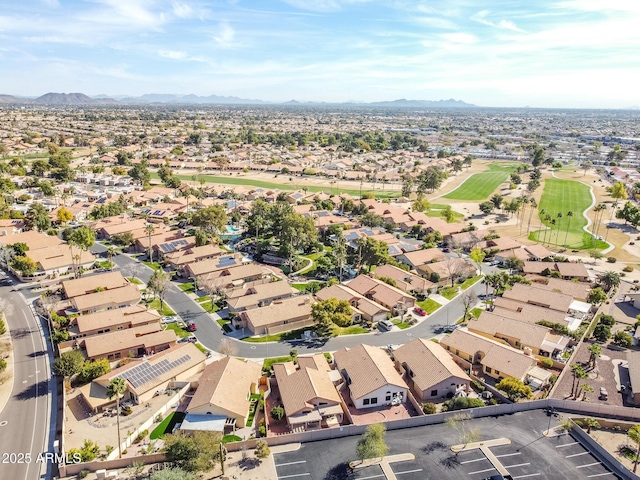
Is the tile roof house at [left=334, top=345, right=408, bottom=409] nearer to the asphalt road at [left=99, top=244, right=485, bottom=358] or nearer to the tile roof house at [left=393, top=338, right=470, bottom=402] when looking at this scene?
the tile roof house at [left=393, top=338, right=470, bottom=402]

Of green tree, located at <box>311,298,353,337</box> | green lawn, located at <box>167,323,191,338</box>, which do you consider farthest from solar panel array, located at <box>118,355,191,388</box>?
green tree, located at <box>311,298,353,337</box>

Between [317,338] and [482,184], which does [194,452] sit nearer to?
[317,338]

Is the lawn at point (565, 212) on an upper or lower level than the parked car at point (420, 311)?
upper

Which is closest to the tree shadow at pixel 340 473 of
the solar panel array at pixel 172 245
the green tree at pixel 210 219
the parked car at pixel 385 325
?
the parked car at pixel 385 325

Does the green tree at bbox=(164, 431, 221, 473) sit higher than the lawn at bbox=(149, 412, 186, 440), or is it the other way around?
the green tree at bbox=(164, 431, 221, 473)

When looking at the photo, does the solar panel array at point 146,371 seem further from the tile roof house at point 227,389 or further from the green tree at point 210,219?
the green tree at point 210,219

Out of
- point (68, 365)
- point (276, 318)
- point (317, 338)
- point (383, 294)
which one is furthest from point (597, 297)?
point (68, 365)

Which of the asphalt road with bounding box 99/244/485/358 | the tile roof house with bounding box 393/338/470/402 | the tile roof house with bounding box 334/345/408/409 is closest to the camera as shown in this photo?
the tile roof house with bounding box 334/345/408/409

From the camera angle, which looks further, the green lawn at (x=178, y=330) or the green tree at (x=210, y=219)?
the green tree at (x=210, y=219)
